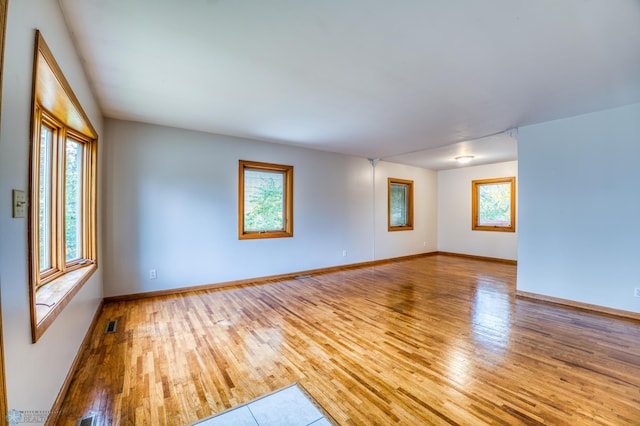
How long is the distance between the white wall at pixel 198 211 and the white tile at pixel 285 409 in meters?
2.90

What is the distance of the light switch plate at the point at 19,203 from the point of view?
1.15 meters

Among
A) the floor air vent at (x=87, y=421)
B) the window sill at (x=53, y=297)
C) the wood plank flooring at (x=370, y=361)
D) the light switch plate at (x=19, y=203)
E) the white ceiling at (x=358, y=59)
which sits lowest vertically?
the wood plank flooring at (x=370, y=361)

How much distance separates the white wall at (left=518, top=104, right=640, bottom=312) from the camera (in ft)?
10.3

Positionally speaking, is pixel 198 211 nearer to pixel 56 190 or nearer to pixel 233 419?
pixel 56 190

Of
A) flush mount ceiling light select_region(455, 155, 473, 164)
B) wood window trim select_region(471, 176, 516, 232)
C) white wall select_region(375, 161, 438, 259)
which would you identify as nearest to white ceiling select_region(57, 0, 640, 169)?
flush mount ceiling light select_region(455, 155, 473, 164)

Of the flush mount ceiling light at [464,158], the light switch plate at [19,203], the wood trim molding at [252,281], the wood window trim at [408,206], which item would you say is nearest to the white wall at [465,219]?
the flush mount ceiling light at [464,158]

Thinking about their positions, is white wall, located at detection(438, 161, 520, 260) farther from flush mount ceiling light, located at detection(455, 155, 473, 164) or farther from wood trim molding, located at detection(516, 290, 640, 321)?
wood trim molding, located at detection(516, 290, 640, 321)

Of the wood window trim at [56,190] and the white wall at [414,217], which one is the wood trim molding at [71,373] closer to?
the wood window trim at [56,190]

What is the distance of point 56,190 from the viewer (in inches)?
87.2

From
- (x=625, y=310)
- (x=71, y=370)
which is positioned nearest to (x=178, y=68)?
(x=71, y=370)

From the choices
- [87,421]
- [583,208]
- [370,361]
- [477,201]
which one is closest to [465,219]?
[477,201]

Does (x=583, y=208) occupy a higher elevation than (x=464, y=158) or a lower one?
lower

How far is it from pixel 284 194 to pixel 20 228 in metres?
3.96

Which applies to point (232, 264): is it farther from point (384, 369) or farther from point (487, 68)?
point (487, 68)
